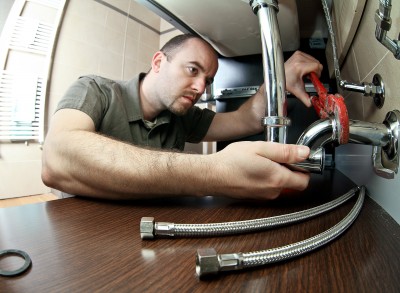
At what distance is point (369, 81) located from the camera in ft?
1.24

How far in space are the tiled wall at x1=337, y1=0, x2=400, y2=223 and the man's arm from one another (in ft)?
0.34

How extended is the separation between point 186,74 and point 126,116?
0.75 feet

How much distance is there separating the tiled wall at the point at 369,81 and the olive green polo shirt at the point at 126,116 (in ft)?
1.56

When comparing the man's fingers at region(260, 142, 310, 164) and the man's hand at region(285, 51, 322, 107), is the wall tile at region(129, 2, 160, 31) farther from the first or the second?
the man's fingers at region(260, 142, 310, 164)

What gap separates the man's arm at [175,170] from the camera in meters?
0.27

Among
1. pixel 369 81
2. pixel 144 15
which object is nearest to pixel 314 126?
pixel 369 81

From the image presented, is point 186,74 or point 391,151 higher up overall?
point 186,74

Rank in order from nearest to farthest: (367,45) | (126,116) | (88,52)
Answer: (367,45) < (126,116) < (88,52)

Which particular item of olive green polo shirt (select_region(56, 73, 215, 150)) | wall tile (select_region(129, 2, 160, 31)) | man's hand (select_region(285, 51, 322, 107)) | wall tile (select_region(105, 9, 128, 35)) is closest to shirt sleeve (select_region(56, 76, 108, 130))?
olive green polo shirt (select_region(56, 73, 215, 150))

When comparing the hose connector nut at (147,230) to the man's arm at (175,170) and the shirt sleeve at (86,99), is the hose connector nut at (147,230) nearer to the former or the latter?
the man's arm at (175,170)

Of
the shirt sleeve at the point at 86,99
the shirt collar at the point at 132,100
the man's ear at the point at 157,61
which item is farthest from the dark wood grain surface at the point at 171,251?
the man's ear at the point at 157,61

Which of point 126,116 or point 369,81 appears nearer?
point 369,81

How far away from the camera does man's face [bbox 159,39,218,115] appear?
66 centimetres

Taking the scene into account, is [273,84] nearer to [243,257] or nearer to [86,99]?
[243,257]
